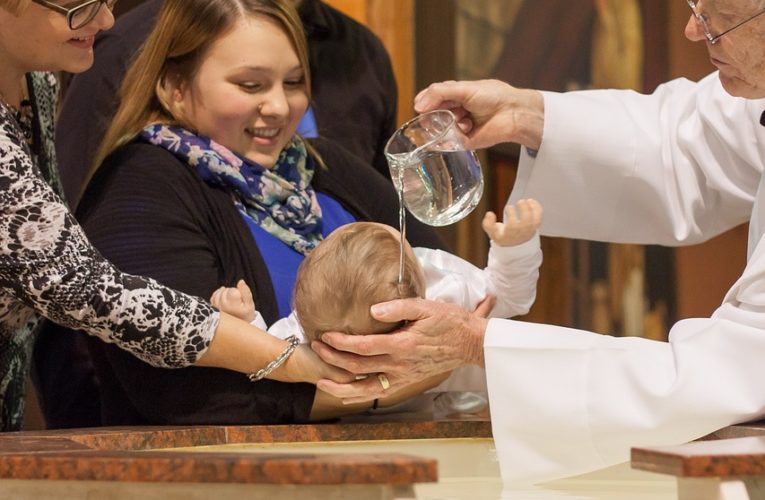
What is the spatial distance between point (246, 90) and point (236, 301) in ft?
1.83

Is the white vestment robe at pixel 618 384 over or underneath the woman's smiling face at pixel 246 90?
underneath

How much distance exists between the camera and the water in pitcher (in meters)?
2.61

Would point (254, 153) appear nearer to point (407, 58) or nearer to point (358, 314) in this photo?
point (358, 314)

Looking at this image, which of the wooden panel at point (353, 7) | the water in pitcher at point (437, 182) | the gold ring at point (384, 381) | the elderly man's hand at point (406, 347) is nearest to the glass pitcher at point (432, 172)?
the water in pitcher at point (437, 182)

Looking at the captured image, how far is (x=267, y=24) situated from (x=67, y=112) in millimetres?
859

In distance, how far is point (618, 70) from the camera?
5953mm

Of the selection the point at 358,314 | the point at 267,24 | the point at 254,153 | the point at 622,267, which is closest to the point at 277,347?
the point at 358,314

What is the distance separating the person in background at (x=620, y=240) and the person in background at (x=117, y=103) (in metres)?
0.76

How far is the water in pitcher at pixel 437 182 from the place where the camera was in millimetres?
2605

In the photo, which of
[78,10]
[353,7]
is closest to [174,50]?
Answer: [78,10]

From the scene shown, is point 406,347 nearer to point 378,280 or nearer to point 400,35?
point 378,280

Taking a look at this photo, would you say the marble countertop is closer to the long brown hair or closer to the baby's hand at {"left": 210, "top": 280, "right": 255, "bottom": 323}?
the baby's hand at {"left": 210, "top": 280, "right": 255, "bottom": 323}

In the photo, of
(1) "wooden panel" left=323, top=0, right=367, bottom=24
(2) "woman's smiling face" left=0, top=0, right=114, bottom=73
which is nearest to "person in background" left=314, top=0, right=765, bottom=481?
(2) "woman's smiling face" left=0, top=0, right=114, bottom=73

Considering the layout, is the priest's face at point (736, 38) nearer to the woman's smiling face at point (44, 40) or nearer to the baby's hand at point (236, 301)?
the baby's hand at point (236, 301)
